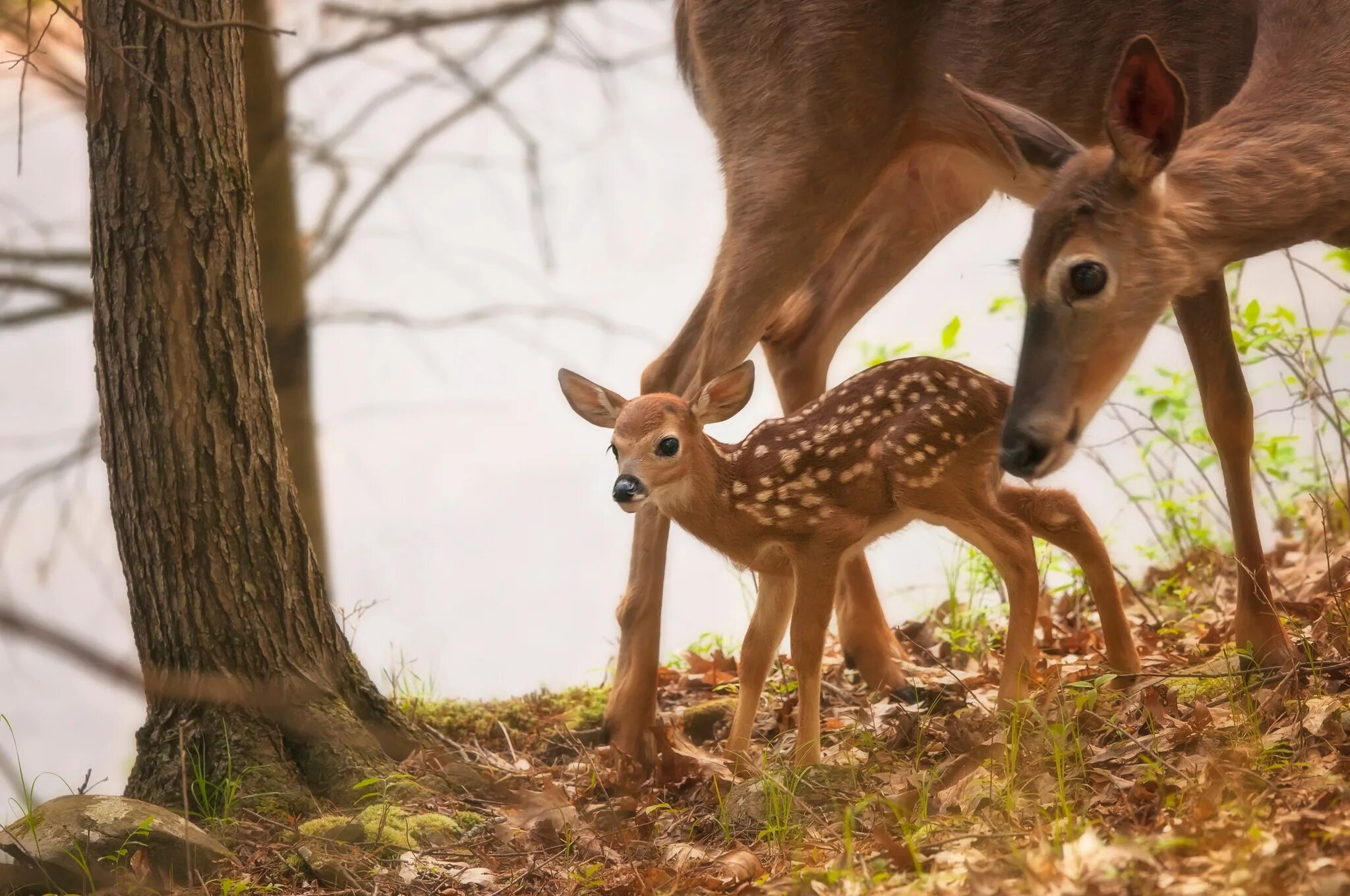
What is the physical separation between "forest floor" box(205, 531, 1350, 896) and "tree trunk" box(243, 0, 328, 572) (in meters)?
2.34

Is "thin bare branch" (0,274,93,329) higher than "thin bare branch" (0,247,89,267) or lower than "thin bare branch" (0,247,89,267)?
lower

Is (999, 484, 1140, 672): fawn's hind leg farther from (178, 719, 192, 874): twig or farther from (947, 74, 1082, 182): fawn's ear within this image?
(178, 719, 192, 874): twig

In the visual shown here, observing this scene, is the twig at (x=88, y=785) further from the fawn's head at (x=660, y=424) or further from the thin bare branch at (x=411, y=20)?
the thin bare branch at (x=411, y=20)

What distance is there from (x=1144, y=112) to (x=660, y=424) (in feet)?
4.95

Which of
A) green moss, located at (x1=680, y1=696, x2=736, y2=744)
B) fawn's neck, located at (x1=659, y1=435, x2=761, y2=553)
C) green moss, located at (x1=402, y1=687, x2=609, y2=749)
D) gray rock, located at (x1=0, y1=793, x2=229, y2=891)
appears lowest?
gray rock, located at (x1=0, y1=793, x2=229, y2=891)

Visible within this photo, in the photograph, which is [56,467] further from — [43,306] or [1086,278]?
[1086,278]

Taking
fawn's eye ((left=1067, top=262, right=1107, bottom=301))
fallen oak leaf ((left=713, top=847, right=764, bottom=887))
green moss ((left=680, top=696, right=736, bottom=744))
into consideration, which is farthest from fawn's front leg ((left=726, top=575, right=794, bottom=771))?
fawn's eye ((left=1067, top=262, right=1107, bottom=301))

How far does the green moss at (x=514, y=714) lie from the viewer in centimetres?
499

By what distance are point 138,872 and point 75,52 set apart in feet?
13.1

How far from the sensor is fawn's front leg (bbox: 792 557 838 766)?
12.6 ft

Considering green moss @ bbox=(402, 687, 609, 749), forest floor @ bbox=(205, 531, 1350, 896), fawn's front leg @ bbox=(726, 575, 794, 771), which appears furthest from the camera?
green moss @ bbox=(402, 687, 609, 749)

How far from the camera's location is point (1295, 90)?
12.6 ft

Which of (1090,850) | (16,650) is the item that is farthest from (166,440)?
(1090,850)

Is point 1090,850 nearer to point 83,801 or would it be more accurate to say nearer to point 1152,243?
point 1152,243
